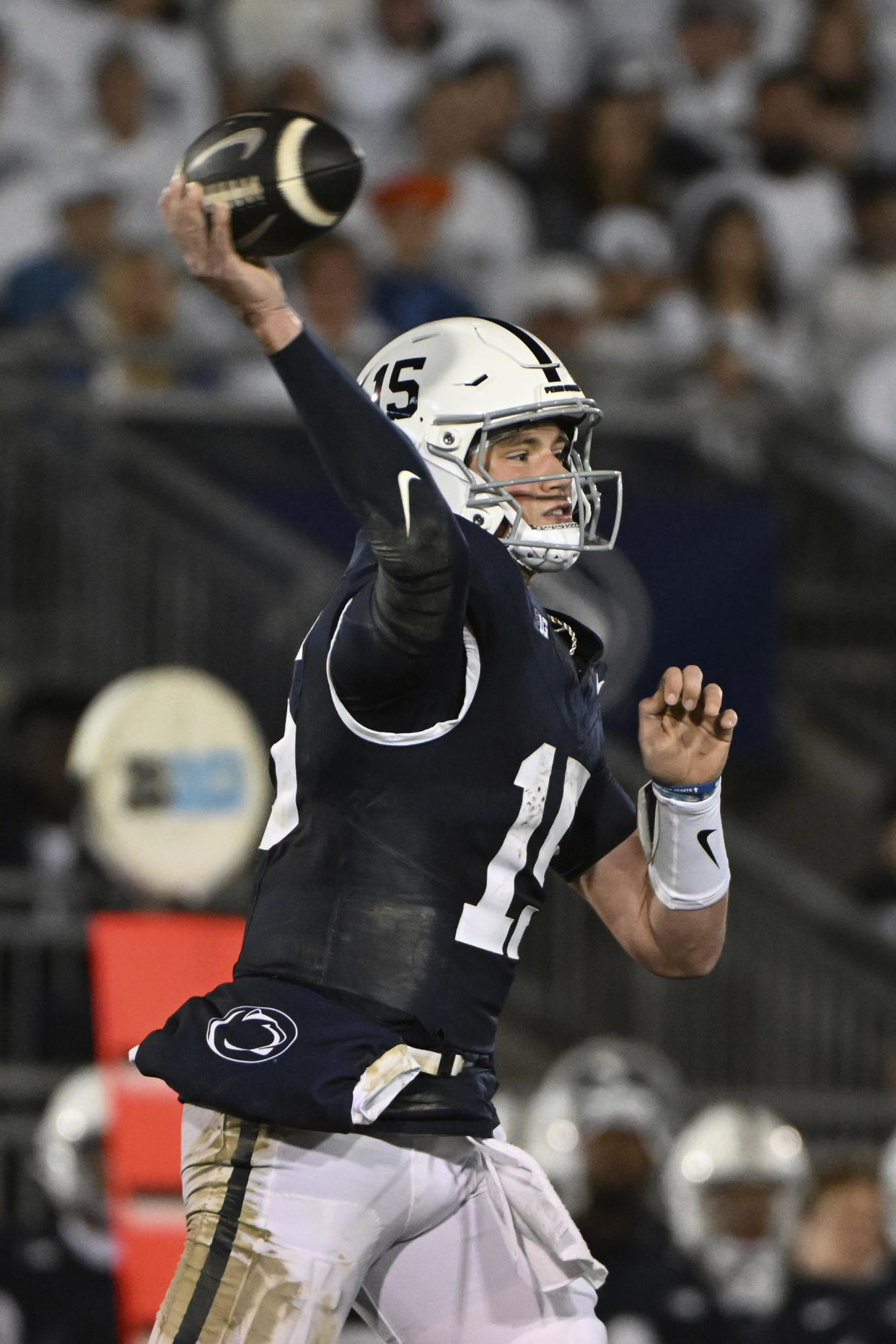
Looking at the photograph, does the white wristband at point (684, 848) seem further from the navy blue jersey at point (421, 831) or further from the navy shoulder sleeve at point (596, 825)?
the navy blue jersey at point (421, 831)

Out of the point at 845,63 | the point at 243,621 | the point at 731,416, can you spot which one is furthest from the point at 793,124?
the point at 243,621

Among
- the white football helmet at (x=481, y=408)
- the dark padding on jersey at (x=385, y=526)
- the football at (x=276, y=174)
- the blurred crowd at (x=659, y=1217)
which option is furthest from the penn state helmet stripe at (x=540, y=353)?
the blurred crowd at (x=659, y=1217)

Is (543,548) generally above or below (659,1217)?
above

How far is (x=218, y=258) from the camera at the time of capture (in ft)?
9.52

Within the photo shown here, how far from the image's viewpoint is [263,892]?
3340 mm

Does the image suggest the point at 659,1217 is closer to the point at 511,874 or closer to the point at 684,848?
the point at 684,848

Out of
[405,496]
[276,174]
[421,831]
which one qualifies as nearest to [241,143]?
[276,174]

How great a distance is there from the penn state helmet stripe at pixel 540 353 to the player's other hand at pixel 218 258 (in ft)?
2.39

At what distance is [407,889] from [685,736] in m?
0.52

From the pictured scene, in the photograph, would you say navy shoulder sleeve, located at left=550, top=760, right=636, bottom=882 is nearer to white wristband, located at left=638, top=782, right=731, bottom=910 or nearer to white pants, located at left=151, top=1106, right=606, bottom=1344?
white wristband, located at left=638, top=782, right=731, bottom=910

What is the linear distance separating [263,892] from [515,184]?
22.5ft

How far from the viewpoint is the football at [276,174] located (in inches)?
117

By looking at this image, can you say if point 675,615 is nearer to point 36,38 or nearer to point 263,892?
point 36,38

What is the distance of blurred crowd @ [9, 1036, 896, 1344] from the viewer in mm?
6465
